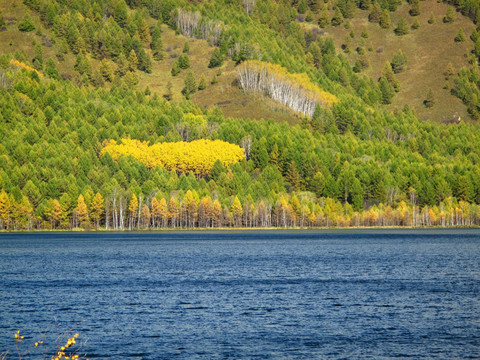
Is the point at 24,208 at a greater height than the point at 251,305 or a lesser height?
greater

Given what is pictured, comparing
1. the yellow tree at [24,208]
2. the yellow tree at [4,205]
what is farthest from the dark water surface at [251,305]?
the yellow tree at [24,208]

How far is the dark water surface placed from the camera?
48125mm

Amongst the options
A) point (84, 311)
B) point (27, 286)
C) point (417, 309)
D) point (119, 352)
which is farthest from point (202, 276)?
point (119, 352)

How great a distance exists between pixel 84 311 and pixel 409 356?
95.5 feet

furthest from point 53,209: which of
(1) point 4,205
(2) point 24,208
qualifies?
(1) point 4,205

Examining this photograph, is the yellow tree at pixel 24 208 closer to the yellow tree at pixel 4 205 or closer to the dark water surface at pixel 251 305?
the yellow tree at pixel 4 205

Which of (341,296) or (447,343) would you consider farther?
(341,296)

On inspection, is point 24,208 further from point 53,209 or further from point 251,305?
point 251,305

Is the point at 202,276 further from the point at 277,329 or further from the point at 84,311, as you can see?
the point at 277,329

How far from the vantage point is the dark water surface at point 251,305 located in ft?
158

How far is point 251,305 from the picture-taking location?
6419 centimetres

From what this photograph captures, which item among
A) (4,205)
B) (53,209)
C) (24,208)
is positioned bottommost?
(53,209)

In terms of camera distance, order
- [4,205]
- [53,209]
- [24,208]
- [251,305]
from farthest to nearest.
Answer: [53,209], [24,208], [4,205], [251,305]

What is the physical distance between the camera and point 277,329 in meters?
53.5
